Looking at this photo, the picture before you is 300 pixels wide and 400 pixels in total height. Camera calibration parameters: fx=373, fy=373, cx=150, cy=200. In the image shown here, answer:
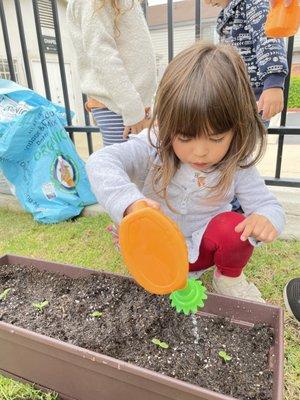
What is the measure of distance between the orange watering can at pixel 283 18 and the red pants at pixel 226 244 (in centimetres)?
52

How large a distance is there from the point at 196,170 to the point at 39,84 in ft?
35.8

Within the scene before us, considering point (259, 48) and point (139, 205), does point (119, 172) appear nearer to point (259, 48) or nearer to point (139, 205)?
point (139, 205)

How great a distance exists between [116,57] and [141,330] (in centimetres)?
89

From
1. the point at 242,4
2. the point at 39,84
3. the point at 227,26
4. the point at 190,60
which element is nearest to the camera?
the point at 190,60

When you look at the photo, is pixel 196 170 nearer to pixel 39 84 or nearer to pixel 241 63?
pixel 241 63

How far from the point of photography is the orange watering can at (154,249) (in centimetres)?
70

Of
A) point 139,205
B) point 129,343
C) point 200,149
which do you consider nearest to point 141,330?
point 129,343

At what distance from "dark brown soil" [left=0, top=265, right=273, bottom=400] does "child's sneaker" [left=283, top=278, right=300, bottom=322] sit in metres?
0.26

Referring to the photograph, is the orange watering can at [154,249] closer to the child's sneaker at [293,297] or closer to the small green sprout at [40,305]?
the small green sprout at [40,305]


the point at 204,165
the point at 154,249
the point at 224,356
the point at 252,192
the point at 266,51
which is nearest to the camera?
the point at 154,249

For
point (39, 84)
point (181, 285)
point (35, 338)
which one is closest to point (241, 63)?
point (181, 285)

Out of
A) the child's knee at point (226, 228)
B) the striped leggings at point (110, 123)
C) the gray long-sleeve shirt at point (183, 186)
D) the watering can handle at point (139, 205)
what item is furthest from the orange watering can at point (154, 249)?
the striped leggings at point (110, 123)

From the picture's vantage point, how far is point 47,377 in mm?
889

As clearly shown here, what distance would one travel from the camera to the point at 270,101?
125cm
